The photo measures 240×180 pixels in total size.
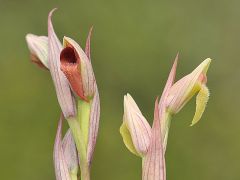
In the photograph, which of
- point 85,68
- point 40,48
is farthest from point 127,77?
point 85,68

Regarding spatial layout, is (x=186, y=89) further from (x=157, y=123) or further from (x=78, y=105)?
(x=78, y=105)

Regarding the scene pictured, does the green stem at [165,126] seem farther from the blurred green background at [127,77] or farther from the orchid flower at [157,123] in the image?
the blurred green background at [127,77]

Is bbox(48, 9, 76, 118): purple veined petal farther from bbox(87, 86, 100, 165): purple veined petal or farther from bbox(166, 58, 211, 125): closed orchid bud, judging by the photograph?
bbox(166, 58, 211, 125): closed orchid bud

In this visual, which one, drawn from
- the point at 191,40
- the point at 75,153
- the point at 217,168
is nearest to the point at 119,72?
the point at 191,40

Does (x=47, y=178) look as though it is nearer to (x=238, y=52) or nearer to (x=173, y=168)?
(x=173, y=168)

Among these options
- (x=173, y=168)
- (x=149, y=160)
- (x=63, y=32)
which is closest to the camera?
(x=149, y=160)

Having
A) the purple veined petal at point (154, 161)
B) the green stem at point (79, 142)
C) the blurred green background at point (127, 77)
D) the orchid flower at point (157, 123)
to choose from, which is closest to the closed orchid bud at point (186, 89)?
the orchid flower at point (157, 123)

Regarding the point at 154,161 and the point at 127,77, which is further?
the point at 127,77
